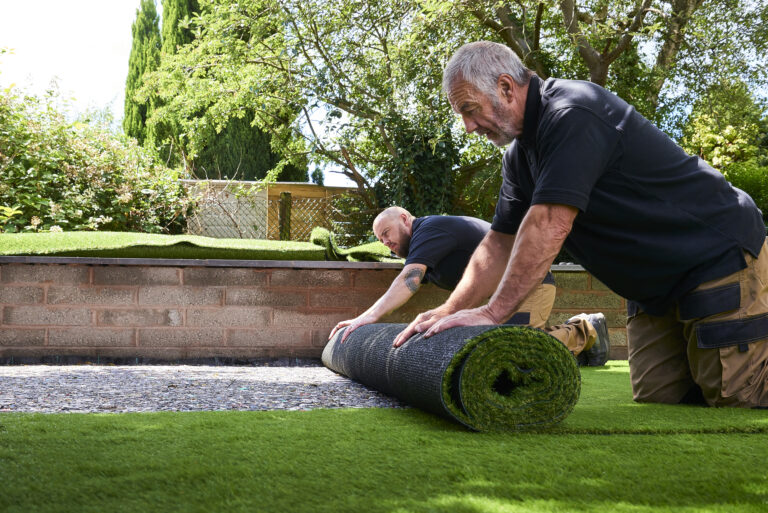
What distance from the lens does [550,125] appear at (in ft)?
7.32

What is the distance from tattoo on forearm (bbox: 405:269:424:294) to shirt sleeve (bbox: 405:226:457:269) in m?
0.07

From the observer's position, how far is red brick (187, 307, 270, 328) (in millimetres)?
4828

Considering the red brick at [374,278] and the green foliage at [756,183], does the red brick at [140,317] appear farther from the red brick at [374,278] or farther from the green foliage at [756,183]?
the green foliage at [756,183]

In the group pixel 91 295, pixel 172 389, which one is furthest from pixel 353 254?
pixel 172 389

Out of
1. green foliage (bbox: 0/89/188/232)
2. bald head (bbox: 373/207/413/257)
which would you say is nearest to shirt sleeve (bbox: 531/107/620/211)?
bald head (bbox: 373/207/413/257)

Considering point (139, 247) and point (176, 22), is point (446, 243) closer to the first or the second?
point (139, 247)

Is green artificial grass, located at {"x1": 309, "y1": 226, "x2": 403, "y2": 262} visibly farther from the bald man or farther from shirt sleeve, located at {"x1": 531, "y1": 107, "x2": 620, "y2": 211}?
shirt sleeve, located at {"x1": 531, "y1": 107, "x2": 620, "y2": 211}

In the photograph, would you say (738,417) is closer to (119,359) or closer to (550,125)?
(550,125)

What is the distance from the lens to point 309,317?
4.98 m

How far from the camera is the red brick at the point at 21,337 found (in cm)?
462

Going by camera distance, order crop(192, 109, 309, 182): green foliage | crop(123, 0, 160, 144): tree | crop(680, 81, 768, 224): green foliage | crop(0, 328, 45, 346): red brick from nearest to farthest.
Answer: crop(0, 328, 45, 346): red brick < crop(680, 81, 768, 224): green foliage < crop(192, 109, 309, 182): green foliage < crop(123, 0, 160, 144): tree

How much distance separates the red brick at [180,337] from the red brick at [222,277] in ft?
1.14

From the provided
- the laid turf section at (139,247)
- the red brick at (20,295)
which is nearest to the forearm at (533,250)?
the laid turf section at (139,247)

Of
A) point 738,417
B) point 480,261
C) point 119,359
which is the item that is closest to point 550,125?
point 480,261
